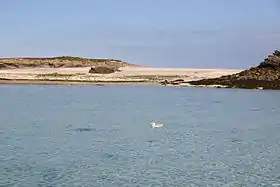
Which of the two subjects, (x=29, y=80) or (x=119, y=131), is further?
(x=29, y=80)

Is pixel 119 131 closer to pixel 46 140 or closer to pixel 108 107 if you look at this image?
pixel 46 140

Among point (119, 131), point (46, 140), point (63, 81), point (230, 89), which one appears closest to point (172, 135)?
point (119, 131)

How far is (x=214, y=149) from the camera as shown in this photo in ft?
46.5

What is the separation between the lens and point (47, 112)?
23.6 meters

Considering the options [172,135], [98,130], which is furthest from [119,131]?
[172,135]

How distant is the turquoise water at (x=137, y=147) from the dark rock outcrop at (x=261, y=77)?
15.7 meters

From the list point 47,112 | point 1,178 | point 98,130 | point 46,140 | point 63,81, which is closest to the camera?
point 1,178

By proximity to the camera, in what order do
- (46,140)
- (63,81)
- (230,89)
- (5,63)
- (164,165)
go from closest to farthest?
(164,165), (46,140), (230,89), (63,81), (5,63)

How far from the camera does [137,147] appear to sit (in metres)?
14.3

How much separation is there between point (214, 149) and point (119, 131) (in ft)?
14.0

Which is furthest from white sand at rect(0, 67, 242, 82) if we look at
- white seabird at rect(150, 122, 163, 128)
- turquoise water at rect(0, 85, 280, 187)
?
white seabird at rect(150, 122, 163, 128)

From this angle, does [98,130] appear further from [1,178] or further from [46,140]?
[1,178]

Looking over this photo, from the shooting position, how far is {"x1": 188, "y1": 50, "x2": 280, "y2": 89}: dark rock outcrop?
135ft

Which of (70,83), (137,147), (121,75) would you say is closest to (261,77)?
(70,83)
